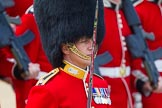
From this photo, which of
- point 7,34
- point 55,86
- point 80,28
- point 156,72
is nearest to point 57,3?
point 80,28

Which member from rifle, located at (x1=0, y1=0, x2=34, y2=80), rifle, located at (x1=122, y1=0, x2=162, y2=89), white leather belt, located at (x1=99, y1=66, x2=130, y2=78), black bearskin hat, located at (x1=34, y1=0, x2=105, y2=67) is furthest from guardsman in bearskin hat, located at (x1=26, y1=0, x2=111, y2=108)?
rifle, located at (x1=122, y1=0, x2=162, y2=89)

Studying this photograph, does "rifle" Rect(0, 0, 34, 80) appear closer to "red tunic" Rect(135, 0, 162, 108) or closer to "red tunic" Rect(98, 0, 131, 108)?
"red tunic" Rect(98, 0, 131, 108)

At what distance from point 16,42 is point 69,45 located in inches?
38.9

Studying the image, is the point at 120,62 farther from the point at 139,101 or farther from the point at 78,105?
the point at 78,105

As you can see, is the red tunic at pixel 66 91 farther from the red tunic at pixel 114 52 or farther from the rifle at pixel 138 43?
the rifle at pixel 138 43

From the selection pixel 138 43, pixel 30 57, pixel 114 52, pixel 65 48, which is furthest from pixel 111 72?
pixel 65 48

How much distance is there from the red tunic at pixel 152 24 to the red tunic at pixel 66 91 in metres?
1.32

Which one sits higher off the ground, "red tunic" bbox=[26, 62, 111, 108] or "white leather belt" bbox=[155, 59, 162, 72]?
"red tunic" bbox=[26, 62, 111, 108]

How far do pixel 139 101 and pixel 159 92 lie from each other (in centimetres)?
12

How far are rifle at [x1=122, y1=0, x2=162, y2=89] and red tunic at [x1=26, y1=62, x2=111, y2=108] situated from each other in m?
1.12

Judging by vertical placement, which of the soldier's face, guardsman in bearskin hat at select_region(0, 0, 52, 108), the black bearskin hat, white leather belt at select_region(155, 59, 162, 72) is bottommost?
white leather belt at select_region(155, 59, 162, 72)

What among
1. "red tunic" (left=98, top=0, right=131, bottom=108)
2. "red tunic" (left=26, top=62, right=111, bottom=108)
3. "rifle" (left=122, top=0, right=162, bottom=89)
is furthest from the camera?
"rifle" (left=122, top=0, right=162, bottom=89)

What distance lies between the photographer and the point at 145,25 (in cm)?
363

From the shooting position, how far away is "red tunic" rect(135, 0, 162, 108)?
362cm
